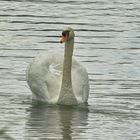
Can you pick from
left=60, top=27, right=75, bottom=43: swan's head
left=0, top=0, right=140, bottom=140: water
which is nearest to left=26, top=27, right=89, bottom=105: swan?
left=60, top=27, right=75, bottom=43: swan's head

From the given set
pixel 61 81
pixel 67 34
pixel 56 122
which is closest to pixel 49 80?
pixel 61 81

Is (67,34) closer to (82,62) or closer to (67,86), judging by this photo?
(67,86)

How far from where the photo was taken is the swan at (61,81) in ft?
49.3

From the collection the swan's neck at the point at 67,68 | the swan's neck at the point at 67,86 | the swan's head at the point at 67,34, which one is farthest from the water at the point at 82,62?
the swan's head at the point at 67,34

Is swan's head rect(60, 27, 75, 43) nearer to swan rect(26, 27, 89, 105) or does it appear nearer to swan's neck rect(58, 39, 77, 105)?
swan rect(26, 27, 89, 105)

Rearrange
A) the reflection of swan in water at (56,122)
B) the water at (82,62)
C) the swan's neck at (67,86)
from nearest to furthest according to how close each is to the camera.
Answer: the reflection of swan in water at (56,122) → the water at (82,62) → the swan's neck at (67,86)

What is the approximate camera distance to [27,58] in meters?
18.2

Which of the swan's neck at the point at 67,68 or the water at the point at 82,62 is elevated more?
the swan's neck at the point at 67,68

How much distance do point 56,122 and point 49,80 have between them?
1.70m

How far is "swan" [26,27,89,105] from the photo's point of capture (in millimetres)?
15016

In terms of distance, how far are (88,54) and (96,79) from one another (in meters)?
2.27

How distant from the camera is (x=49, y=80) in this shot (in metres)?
15.2

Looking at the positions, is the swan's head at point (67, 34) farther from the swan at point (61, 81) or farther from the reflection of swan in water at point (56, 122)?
the reflection of swan in water at point (56, 122)

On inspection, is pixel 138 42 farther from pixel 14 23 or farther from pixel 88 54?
pixel 14 23
